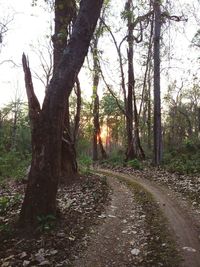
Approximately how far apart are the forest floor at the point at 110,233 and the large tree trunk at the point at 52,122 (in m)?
0.38

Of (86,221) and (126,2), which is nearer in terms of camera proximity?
(86,221)

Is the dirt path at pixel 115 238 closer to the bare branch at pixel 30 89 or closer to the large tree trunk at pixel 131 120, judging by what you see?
the bare branch at pixel 30 89

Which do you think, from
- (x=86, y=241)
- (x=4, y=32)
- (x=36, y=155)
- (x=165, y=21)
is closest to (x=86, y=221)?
(x=86, y=241)

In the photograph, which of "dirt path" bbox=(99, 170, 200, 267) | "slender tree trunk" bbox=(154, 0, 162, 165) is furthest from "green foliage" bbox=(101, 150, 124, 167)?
"dirt path" bbox=(99, 170, 200, 267)

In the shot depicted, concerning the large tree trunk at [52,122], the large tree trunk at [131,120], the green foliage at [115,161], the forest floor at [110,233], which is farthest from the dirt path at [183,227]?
the large tree trunk at [131,120]

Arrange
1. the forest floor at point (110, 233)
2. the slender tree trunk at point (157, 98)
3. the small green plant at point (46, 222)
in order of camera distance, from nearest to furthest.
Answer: the forest floor at point (110, 233) < the small green plant at point (46, 222) < the slender tree trunk at point (157, 98)

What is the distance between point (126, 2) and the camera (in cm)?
2061

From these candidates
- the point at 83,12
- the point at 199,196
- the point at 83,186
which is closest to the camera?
the point at 83,12

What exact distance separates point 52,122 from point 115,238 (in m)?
2.59

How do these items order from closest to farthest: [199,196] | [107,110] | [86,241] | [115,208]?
[86,241], [115,208], [199,196], [107,110]

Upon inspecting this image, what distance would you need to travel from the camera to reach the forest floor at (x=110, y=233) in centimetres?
527

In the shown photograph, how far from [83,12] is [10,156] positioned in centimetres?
1139

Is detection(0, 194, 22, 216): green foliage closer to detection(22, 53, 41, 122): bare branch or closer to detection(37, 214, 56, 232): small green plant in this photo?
detection(37, 214, 56, 232): small green plant

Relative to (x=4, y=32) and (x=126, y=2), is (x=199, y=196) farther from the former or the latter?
(x=4, y=32)
